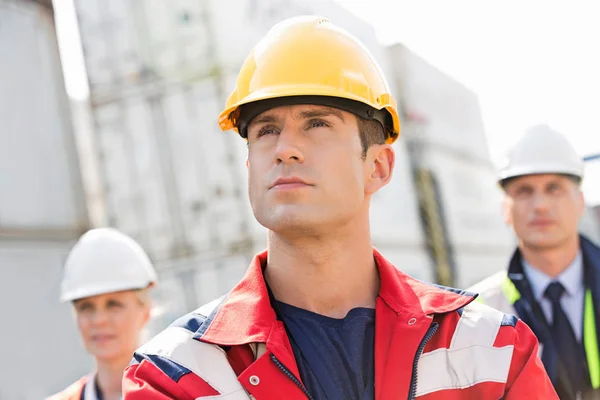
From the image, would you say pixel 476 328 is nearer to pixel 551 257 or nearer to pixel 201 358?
pixel 201 358

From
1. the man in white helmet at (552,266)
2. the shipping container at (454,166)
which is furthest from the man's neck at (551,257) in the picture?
the shipping container at (454,166)

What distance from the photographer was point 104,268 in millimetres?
4066

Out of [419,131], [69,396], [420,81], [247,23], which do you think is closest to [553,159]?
[69,396]

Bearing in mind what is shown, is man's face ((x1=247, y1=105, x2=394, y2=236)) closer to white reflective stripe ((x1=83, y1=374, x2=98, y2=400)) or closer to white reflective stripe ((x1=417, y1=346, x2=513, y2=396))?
white reflective stripe ((x1=417, y1=346, x2=513, y2=396))

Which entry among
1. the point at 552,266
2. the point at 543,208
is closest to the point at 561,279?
the point at 552,266

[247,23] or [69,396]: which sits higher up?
[247,23]

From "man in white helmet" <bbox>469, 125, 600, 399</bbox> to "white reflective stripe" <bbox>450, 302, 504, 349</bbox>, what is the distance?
1.37 metres

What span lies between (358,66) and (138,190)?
4.32 metres

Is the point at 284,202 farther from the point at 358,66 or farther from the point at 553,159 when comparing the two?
the point at 553,159

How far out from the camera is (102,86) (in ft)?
21.3

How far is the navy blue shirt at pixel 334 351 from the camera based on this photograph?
189 cm

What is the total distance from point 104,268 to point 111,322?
44 centimetres

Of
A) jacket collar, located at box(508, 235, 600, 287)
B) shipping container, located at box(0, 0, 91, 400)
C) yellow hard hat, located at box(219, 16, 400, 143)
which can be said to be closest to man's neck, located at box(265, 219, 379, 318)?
yellow hard hat, located at box(219, 16, 400, 143)

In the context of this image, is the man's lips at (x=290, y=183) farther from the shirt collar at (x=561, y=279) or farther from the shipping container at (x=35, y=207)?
the shipping container at (x=35, y=207)
